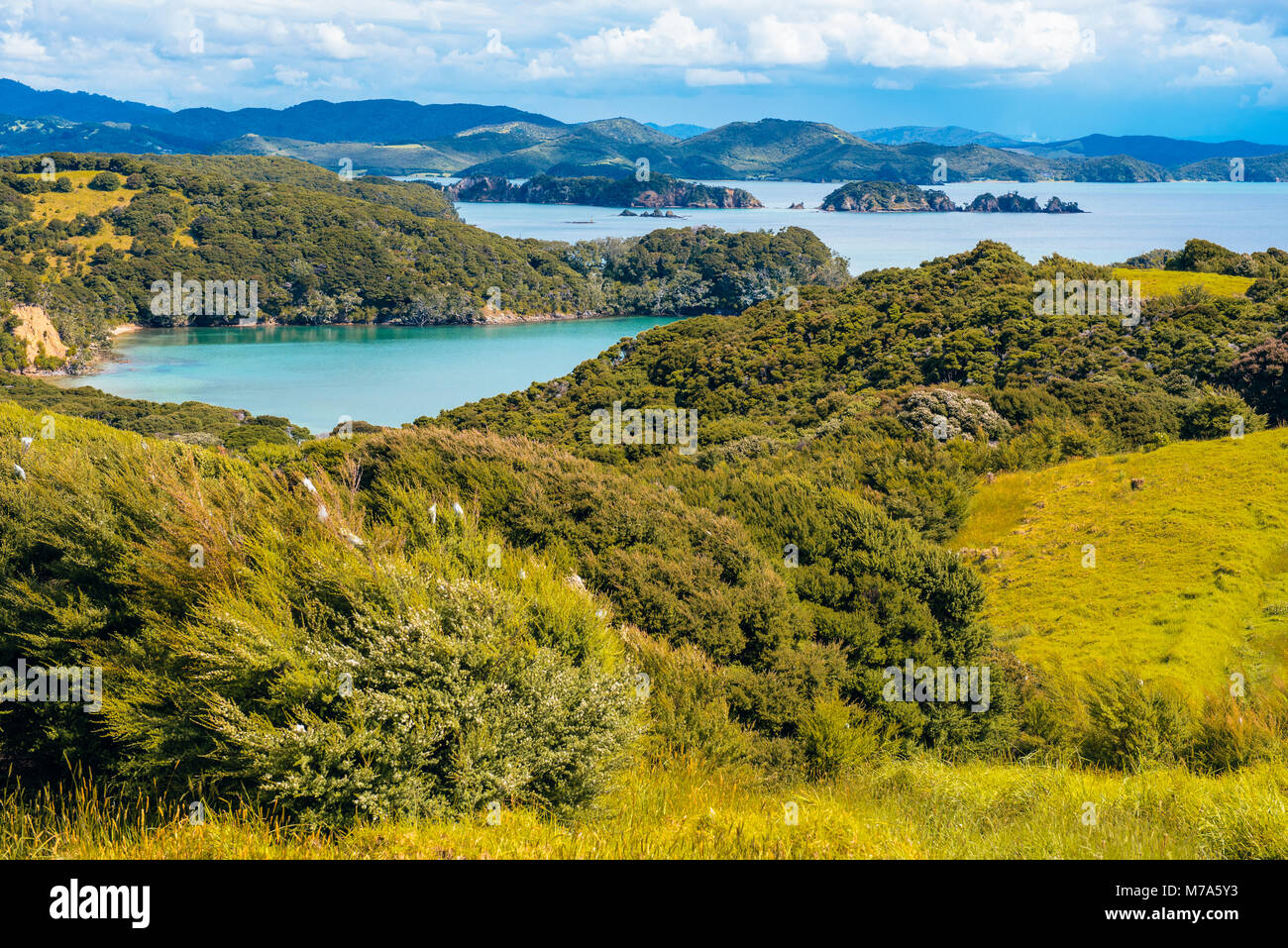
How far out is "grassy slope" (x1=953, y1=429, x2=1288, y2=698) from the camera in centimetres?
1386

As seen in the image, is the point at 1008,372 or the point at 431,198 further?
the point at 431,198

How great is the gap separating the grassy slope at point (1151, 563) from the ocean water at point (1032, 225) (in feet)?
194

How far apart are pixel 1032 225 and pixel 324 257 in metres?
105

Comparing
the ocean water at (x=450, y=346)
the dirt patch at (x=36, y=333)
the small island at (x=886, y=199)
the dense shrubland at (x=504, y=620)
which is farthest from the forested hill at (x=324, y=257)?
the dense shrubland at (x=504, y=620)

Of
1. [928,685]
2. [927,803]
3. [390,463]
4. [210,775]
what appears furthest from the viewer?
[390,463]

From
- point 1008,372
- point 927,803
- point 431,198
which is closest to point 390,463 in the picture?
point 927,803

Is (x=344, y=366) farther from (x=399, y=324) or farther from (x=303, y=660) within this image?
(x=303, y=660)

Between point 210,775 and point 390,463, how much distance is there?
10.00 metres

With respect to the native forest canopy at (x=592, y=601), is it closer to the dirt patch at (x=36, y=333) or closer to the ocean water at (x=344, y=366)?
the ocean water at (x=344, y=366)

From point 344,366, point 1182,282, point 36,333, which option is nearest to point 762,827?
point 1182,282

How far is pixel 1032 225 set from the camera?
12862 centimetres
